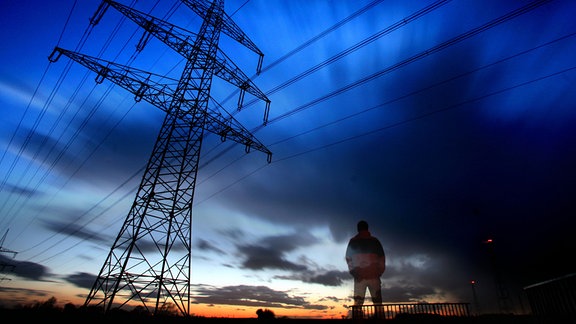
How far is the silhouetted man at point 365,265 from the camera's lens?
491 inches

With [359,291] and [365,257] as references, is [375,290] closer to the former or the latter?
[359,291]

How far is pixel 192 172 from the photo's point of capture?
50.0ft

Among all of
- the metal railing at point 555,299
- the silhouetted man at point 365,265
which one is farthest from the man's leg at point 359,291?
the metal railing at point 555,299

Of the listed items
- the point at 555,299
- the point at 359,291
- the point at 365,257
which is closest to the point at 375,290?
the point at 359,291

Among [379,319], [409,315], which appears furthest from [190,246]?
[409,315]

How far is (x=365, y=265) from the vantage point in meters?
12.5

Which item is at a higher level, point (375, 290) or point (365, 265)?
point (365, 265)

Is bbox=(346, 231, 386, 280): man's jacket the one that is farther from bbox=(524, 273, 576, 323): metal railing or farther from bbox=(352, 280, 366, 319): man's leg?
bbox=(524, 273, 576, 323): metal railing

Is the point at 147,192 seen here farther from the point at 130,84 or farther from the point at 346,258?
the point at 346,258

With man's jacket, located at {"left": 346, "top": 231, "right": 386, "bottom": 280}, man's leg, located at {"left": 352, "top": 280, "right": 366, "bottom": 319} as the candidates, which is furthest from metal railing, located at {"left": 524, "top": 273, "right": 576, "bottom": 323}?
man's leg, located at {"left": 352, "top": 280, "right": 366, "bottom": 319}

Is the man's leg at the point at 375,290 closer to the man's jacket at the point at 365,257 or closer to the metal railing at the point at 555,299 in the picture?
the man's jacket at the point at 365,257

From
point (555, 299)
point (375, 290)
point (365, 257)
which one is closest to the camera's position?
point (555, 299)

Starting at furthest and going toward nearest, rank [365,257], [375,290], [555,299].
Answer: [365,257] → [375,290] → [555,299]

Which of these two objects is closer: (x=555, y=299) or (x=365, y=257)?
(x=555, y=299)
